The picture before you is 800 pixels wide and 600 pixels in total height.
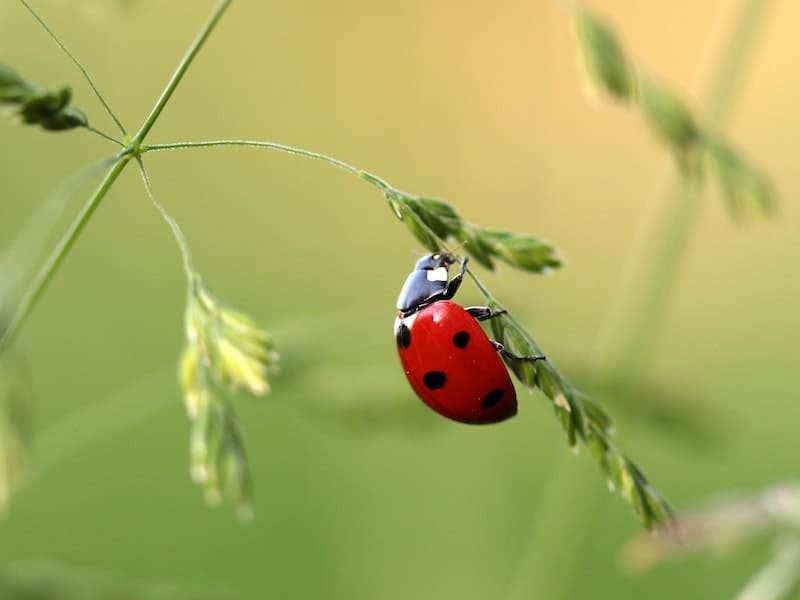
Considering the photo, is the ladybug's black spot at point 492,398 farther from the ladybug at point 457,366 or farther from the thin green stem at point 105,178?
the thin green stem at point 105,178

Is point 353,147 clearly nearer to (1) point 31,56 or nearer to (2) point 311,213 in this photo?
(2) point 311,213

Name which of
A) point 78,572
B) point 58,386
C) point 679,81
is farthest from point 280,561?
point 679,81

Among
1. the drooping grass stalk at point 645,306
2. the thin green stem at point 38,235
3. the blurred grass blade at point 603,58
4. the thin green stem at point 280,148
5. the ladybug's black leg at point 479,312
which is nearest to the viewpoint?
the thin green stem at point 280,148

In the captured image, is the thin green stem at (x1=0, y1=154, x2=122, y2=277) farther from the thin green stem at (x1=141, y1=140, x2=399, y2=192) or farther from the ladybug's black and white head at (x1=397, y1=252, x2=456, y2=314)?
the ladybug's black and white head at (x1=397, y1=252, x2=456, y2=314)

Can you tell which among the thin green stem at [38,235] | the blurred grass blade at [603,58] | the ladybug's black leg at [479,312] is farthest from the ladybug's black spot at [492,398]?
the thin green stem at [38,235]

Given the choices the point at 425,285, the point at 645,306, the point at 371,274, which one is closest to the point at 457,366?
the point at 425,285

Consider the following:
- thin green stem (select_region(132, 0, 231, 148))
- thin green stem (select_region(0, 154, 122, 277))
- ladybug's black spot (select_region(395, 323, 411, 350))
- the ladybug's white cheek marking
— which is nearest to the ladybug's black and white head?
the ladybug's white cheek marking
